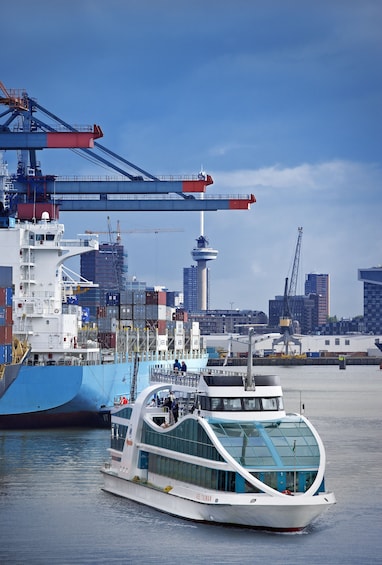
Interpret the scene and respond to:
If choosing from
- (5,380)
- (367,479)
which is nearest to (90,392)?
(5,380)

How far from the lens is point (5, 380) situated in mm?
62031

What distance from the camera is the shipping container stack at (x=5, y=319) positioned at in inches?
2430

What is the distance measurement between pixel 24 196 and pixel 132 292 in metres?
14.2

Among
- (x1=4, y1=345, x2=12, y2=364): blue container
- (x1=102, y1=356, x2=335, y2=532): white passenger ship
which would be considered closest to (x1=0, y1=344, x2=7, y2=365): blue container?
(x1=4, y1=345, x2=12, y2=364): blue container

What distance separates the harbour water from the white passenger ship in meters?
0.65

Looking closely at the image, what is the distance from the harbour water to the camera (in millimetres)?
32875

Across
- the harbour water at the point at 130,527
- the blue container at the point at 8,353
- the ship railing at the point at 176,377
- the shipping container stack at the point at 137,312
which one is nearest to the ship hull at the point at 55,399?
the blue container at the point at 8,353

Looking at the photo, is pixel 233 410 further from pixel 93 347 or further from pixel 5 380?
pixel 93 347

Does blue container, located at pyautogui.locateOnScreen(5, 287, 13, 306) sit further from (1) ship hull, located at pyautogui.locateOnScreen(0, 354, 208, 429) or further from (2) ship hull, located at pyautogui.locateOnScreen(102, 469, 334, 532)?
(2) ship hull, located at pyautogui.locateOnScreen(102, 469, 334, 532)

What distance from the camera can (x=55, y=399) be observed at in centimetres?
6438

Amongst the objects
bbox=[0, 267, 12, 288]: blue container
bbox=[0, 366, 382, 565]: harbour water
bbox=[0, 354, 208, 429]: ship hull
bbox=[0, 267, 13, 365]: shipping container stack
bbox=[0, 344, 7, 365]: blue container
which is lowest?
bbox=[0, 366, 382, 565]: harbour water

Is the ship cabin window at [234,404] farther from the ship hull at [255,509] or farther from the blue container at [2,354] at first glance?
the blue container at [2,354]

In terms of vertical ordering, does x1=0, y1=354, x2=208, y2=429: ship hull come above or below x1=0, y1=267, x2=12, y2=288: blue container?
below

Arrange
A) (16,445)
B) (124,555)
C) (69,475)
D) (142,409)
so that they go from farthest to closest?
1. (16,445)
2. (69,475)
3. (142,409)
4. (124,555)
